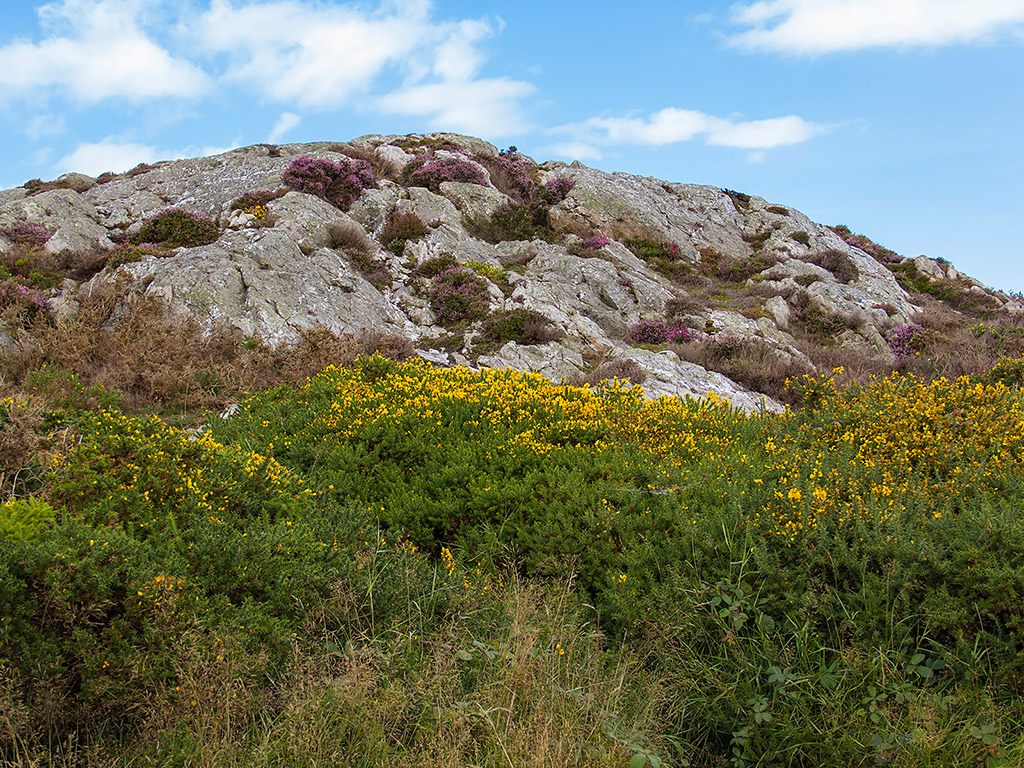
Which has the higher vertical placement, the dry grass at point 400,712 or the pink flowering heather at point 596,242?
the pink flowering heather at point 596,242

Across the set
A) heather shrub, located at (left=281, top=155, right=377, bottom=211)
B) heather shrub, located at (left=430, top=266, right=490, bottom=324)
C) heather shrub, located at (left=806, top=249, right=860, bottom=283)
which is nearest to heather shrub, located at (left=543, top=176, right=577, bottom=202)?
heather shrub, located at (left=281, top=155, right=377, bottom=211)

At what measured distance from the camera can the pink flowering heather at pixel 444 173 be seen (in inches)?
941

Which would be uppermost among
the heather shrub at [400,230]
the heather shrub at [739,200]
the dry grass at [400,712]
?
the heather shrub at [739,200]

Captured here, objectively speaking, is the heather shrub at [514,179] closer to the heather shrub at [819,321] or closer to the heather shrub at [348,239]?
the heather shrub at [348,239]

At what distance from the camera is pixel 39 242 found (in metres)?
16.1

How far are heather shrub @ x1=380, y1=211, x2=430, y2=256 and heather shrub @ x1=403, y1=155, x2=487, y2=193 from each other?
13.0ft

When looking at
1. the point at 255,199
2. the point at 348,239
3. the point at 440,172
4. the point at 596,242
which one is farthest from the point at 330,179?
the point at 596,242

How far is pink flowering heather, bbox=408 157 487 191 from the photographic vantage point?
2389 centimetres

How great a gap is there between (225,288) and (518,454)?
996 cm

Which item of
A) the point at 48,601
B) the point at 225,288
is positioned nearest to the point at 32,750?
the point at 48,601

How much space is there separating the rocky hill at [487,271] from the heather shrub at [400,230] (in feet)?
0.21

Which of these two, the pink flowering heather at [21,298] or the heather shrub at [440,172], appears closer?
the pink flowering heather at [21,298]

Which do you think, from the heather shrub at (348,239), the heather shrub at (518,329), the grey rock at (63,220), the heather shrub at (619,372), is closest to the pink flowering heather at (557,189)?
the heather shrub at (348,239)

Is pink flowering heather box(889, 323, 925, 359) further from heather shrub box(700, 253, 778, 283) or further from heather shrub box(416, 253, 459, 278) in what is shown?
heather shrub box(416, 253, 459, 278)
